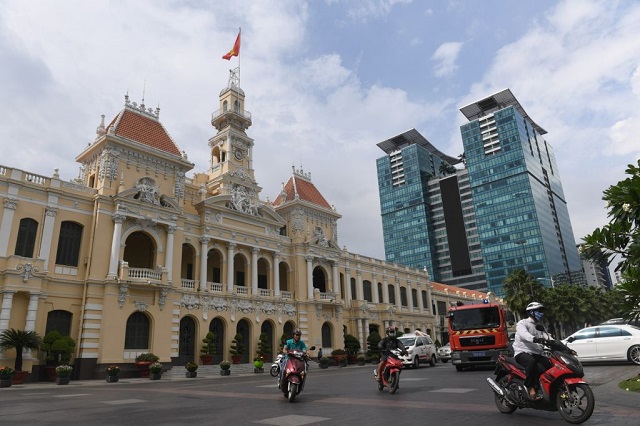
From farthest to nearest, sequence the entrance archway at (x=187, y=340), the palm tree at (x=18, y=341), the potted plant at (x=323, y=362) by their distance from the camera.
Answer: the potted plant at (x=323, y=362)
the entrance archway at (x=187, y=340)
the palm tree at (x=18, y=341)

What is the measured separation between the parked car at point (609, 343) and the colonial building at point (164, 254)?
2308 centimetres

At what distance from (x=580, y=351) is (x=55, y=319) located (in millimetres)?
26845

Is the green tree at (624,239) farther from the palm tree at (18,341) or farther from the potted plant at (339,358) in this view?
the potted plant at (339,358)

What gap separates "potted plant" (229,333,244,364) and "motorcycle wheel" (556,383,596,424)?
27258 mm

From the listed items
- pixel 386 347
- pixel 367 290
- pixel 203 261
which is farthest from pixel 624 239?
pixel 367 290

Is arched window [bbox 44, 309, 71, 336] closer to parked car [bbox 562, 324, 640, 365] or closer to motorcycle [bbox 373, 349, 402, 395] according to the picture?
motorcycle [bbox 373, 349, 402, 395]

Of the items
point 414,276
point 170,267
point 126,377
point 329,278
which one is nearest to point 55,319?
point 126,377

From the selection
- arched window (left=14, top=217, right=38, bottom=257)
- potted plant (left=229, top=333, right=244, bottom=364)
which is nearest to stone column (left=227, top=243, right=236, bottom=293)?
potted plant (left=229, top=333, right=244, bottom=364)

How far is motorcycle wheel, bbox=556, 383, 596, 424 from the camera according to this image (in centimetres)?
619

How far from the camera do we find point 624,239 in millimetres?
8602

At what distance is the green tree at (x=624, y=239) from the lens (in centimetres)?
817

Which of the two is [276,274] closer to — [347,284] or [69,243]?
[347,284]

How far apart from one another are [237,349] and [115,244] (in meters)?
11.4

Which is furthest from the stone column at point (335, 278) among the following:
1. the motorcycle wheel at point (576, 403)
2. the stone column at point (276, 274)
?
the motorcycle wheel at point (576, 403)
